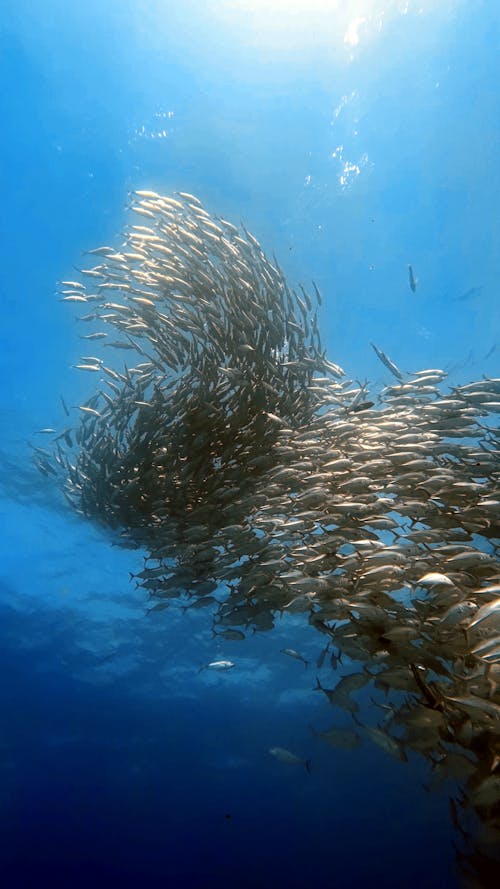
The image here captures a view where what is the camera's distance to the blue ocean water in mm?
11438

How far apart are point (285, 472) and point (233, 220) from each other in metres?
7.61

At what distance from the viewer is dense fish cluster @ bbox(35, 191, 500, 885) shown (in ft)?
19.9

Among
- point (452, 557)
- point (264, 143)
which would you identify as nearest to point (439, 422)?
point (452, 557)

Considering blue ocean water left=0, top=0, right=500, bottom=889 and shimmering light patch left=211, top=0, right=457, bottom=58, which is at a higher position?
shimmering light patch left=211, top=0, right=457, bottom=58

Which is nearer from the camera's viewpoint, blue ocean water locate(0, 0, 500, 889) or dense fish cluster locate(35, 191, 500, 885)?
dense fish cluster locate(35, 191, 500, 885)

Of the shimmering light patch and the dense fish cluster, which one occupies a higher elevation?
the shimmering light patch

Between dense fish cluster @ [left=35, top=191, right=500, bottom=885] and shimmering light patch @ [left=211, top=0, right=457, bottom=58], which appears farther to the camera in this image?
shimmering light patch @ [left=211, top=0, right=457, bottom=58]

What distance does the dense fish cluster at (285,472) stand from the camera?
19.9ft

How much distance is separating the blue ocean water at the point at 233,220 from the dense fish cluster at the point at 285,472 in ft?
9.21

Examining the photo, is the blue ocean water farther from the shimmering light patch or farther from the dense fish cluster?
the dense fish cluster

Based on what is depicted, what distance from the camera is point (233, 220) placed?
1245 cm

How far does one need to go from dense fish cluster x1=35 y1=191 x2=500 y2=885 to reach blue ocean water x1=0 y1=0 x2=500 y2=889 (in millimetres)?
2808

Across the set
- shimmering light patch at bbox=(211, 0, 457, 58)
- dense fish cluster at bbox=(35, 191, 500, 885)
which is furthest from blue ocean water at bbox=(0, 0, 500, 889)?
dense fish cluster at bbox=(35, 191, 500, 885)

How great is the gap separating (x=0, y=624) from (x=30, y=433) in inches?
397
